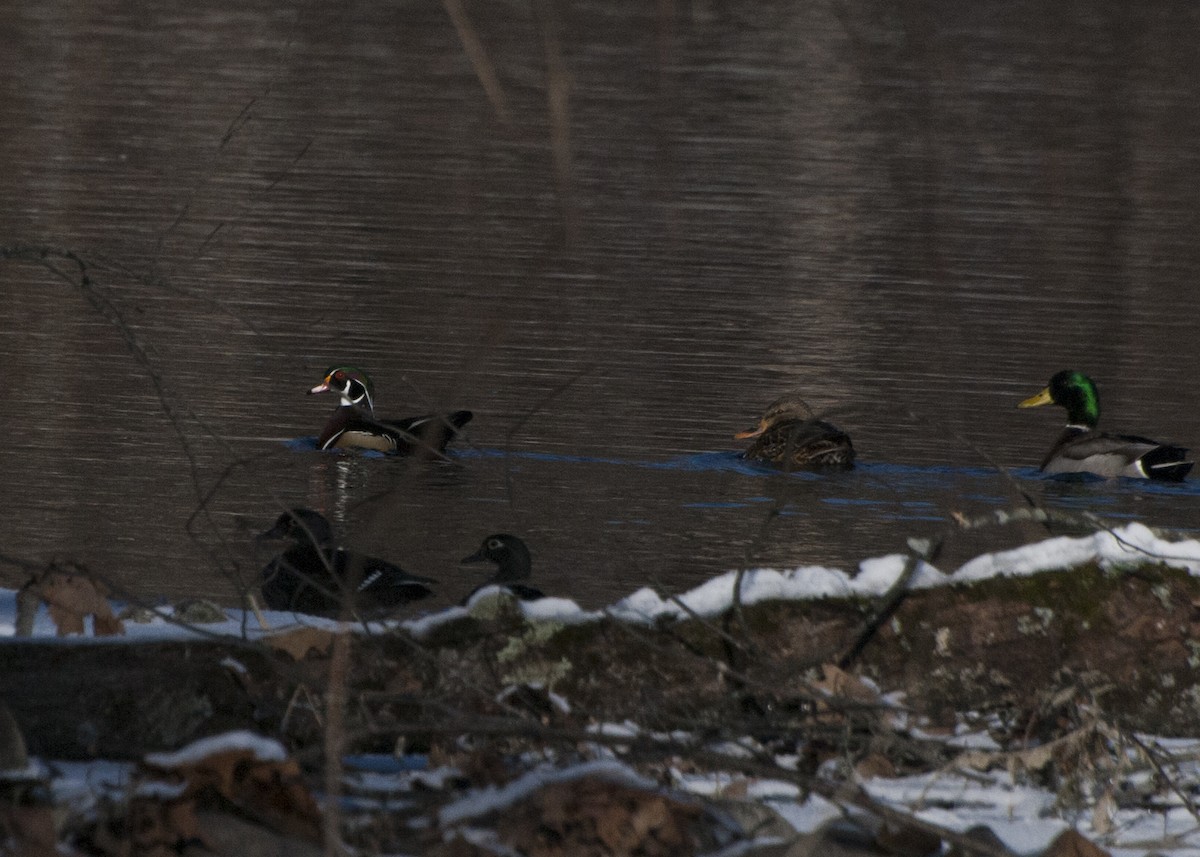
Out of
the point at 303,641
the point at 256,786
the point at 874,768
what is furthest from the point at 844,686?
the point at 256,786

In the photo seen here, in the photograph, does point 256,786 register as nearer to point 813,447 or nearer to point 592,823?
point 592,823

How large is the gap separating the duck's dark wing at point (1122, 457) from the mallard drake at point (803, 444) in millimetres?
1484

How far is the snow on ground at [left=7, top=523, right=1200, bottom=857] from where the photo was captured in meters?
5.22

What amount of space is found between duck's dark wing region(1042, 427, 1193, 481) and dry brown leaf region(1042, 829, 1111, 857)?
7685 millimetres

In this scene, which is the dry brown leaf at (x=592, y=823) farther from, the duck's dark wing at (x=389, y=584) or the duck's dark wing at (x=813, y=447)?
the duck's dark wing at (x=813, y=447)

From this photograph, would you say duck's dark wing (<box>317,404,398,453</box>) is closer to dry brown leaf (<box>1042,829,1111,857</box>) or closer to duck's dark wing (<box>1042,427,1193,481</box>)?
duck's dark wing (<box>1042,427,1193,481</box>)

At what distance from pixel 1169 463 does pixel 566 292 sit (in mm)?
6502

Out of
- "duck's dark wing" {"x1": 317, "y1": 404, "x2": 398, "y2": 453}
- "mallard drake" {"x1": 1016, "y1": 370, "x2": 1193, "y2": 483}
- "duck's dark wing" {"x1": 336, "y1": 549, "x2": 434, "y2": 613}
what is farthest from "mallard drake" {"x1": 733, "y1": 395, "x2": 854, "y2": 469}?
"duck's dark wing" {"x1": 336, "y1": 549, "x2": 434, "y2": 613}

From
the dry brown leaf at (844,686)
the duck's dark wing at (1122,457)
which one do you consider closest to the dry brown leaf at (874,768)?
the dry brown leaf at (844,686)

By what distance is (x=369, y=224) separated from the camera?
822 inches

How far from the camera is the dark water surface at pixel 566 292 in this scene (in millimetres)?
9836

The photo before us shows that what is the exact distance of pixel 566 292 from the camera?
59.0ft

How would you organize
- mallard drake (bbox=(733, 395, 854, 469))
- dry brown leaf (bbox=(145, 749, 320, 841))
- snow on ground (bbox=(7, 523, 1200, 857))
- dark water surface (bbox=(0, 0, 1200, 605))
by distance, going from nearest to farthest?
dry brown leaf (bbox=(145, 749, 320, 841)) → snow on ground (bbox=(7, 523, 1200, 857)) → dark water surface (bbox=(0, 0, 1200, 605)) → mallard drake (bbox=(733, 395, 854, 469))

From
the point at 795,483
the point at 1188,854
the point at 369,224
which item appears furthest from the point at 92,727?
the point at 369,224
